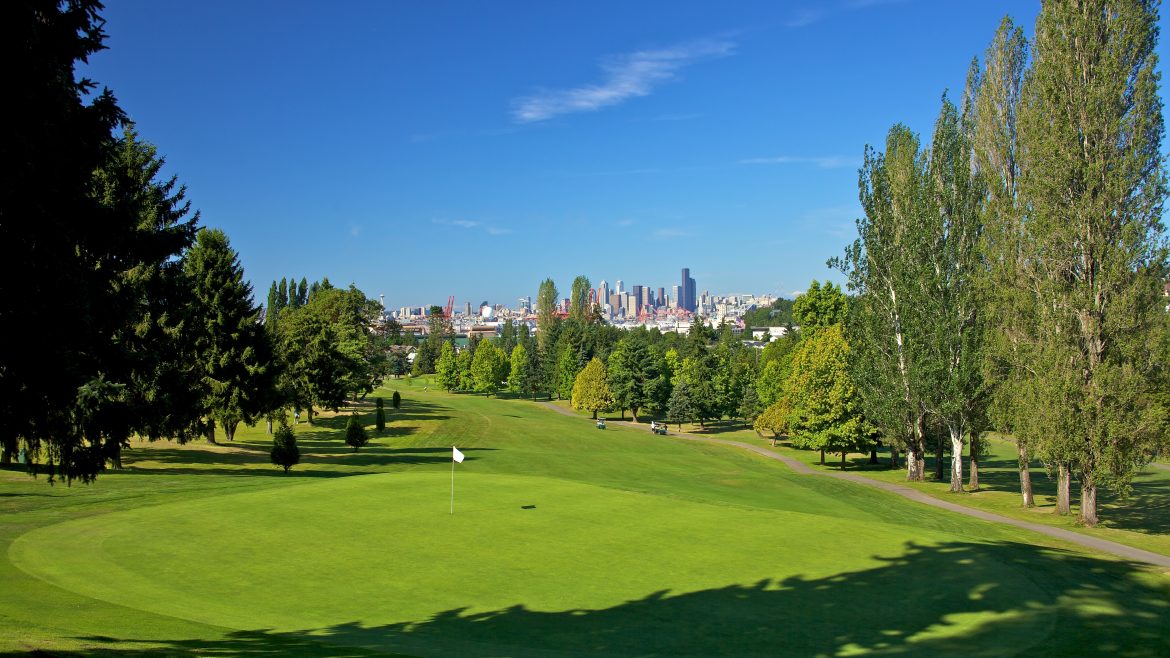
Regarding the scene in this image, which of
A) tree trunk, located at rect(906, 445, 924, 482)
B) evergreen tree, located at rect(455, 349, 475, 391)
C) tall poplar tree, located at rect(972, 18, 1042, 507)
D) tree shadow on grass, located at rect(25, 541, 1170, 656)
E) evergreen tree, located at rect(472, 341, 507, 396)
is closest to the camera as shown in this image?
tree shadow on grass, located at rect(25, 541, 1170, 656)

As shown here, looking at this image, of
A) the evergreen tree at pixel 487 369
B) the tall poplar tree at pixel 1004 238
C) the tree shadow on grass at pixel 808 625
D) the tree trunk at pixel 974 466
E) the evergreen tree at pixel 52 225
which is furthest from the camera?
the evergreen tree at pixel 487 369

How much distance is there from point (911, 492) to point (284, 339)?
50.5 m

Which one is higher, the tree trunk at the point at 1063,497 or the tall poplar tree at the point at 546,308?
the tall poplar tree at the point at 546,308

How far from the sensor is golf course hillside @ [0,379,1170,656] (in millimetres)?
12883

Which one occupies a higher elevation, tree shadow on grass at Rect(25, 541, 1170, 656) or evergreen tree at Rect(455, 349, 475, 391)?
evergreen tree at Rect(455, 349, 475, 391)

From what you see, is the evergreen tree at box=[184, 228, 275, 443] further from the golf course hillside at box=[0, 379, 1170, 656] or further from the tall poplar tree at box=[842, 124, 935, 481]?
the tall poplar tree at box=[842, 124, 935, 481]

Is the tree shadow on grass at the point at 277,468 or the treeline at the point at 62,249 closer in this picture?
the treeline at the point at 62,249

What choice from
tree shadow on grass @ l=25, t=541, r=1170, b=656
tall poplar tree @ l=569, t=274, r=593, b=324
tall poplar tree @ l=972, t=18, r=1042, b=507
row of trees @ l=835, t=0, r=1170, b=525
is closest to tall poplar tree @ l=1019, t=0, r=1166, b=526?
row of trees @ l=835, t=0, r=1170, b=525

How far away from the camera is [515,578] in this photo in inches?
642

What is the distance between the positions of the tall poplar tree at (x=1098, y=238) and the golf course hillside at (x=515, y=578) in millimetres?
5697

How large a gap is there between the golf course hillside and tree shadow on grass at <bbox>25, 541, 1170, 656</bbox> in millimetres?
57

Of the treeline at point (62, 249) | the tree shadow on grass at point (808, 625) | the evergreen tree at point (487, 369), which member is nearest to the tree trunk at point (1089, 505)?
the tree shadow on grass at point (808, 625)

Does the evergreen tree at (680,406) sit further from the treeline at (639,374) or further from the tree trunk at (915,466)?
the tree trunk at (915,466)

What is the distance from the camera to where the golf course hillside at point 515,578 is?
1288 centimetres
